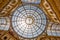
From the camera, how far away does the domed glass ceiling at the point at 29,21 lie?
1803 cm

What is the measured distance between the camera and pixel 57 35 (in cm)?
1697

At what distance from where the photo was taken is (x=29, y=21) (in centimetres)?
1855

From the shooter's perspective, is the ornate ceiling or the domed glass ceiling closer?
the ornate ceiling

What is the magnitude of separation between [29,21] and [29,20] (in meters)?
0.12

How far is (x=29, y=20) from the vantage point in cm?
1861

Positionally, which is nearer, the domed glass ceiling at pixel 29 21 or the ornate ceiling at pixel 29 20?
the ornate ceiling at pixel 29 20

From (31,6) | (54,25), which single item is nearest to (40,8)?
(31,6)

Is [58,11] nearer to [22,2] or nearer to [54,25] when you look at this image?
[54,25]

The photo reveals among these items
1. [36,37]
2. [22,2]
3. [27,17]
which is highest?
[22,2]

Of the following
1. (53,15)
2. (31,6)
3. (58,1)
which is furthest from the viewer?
(31,6)

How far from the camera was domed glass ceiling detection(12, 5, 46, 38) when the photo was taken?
18031 millimetres

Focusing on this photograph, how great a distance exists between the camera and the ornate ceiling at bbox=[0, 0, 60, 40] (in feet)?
53.5

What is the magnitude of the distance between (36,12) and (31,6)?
0.96m

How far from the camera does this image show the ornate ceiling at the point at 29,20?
16297 millimetres
